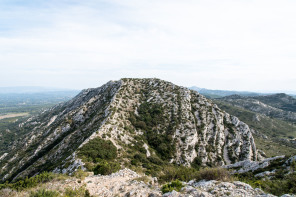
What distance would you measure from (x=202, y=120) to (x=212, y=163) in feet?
59.4

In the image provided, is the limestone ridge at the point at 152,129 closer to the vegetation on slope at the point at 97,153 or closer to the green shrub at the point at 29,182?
the vegetation on slope at the point at 97,153

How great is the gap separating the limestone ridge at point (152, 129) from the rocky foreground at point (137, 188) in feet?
Answer: 61.7

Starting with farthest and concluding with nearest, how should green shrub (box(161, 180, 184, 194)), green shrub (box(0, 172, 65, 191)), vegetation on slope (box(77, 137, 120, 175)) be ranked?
vegetation on slope (box(77, 137, 120, 175)) < green shrub (box(0, 172, 65, 191)) < green shrub (box(161, 180, 184, 194))

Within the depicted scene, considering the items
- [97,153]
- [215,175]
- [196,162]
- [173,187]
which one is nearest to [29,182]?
[173,187]

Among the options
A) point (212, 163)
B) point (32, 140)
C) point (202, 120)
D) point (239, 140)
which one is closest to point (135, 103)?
point (202, 120)

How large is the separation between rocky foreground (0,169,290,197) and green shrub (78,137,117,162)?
34.8 ft

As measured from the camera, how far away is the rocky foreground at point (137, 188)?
11688 millimetres

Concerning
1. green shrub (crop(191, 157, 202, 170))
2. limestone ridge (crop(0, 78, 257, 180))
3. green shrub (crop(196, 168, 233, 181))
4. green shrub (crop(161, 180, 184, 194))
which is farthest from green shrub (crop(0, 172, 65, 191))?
green shrub (crop(191, 157, 202, 170))

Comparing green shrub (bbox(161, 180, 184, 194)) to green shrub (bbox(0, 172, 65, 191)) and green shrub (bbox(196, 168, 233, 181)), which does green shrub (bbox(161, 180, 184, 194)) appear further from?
green shrub (bbox(0, 172, 65, 191))

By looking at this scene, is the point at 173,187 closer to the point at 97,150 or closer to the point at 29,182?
the point at 29,182

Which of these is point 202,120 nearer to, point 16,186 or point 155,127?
point 155,127

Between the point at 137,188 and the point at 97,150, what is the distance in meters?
19.2

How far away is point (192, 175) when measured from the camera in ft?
55.5

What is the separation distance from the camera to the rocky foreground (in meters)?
11.7
